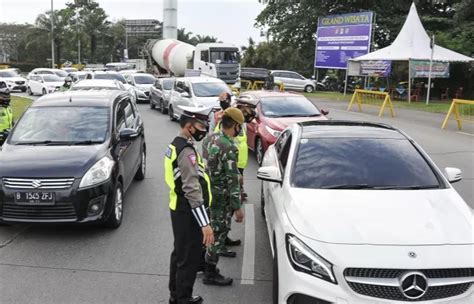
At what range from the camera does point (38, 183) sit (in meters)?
5.61

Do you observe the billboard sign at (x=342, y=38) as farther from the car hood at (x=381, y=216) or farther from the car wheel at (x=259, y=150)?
the car hood at (x=381, y=216)

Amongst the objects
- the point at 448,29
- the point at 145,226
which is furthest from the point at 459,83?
the point at 145,226

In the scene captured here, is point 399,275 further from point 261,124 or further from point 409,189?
point 261,124

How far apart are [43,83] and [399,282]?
104 feet

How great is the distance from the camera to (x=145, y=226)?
6391 millimetres

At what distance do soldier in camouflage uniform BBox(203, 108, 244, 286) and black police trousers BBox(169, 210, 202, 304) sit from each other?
2.32ft

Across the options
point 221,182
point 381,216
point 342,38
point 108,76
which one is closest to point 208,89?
point 108,76

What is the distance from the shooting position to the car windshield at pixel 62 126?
6714mm

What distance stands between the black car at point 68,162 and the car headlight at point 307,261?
301 centimetres

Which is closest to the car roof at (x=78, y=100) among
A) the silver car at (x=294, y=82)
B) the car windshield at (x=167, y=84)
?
the car windshield at (x=167, y=84)

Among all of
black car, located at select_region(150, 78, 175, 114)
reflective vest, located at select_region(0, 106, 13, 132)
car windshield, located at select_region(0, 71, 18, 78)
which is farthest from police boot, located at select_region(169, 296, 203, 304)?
car windshield, located at select_region(0, 71, 18, 78)

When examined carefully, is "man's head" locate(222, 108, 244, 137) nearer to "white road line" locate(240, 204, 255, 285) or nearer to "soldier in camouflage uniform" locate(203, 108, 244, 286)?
"soldier in camouflage uniform" locate(203, 108, 244, 286)

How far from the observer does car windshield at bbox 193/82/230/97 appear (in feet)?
55.3

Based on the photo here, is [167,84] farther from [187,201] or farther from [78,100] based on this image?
[187,201]
